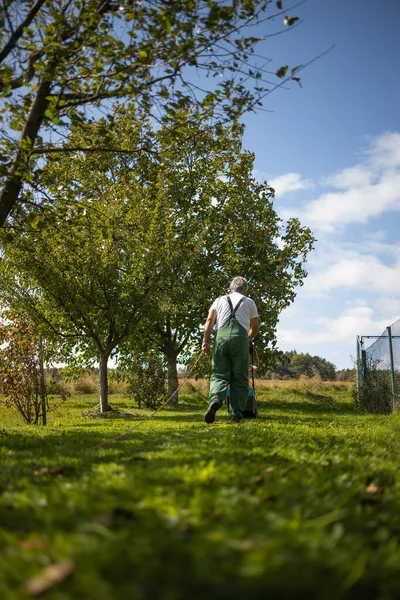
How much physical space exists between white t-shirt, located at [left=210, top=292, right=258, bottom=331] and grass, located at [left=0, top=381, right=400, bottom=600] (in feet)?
14.9

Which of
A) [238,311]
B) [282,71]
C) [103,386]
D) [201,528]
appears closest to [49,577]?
[201,528]

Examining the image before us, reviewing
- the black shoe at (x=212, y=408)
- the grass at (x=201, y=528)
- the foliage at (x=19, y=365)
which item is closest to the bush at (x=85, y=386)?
the foliage at (x=19, y=365)

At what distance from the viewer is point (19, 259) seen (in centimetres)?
1495

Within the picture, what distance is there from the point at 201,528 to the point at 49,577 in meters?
0.65

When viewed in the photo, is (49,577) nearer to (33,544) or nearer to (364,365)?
(33,544)

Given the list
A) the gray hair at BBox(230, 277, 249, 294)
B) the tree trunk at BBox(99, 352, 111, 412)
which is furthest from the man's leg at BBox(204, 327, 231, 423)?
the tree trunk at BBox(99, 352, 111, 412)

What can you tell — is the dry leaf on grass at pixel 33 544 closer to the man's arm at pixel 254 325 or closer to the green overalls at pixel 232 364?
the green overalls at pixel 232 364

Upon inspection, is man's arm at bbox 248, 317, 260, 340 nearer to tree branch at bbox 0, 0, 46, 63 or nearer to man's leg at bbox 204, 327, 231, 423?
man's leg at bbox 204, 327, 231, 423

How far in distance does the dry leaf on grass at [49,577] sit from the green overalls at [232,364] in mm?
6607

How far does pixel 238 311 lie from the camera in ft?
28.1

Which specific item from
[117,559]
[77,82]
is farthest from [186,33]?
[117,559]

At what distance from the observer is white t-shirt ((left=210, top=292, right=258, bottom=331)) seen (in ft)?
28.2

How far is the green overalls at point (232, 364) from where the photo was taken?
27.2ft

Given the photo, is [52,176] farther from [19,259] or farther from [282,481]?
[19,259]
